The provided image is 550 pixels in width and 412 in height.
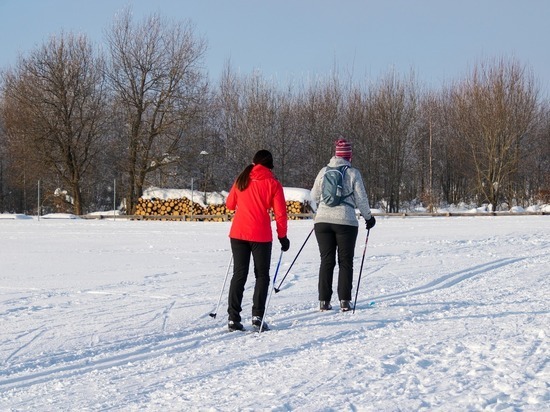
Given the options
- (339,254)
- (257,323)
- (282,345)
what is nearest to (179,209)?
(339,254)

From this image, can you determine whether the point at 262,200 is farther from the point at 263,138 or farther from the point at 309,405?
the point at 263,138

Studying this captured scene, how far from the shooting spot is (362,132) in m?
46.5

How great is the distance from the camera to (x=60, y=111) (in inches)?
1385

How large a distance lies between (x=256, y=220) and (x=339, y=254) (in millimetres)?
1226

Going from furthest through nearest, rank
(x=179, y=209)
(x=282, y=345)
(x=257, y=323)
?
1. (x=179, y=209)
2. (x=257, y=323)
3. (x=282, y=345)

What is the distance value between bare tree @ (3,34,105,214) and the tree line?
0.07 meters

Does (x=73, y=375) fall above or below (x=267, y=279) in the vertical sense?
below

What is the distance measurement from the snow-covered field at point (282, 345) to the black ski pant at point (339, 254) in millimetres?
238

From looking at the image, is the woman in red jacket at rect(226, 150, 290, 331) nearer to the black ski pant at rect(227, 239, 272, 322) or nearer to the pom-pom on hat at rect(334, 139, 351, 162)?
the black ski pant at rect(227, 239, 272, 322)

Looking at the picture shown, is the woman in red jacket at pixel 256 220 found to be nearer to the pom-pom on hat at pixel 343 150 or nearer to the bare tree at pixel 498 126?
the pom-pom on hat at pixel 343 150

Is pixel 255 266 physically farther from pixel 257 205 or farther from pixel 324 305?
pixel 324 305

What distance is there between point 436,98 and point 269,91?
13537 mm

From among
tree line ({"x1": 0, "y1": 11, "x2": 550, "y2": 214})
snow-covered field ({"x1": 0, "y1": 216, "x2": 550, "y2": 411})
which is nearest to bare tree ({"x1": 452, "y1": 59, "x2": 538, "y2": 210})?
tree line ({"x1": 0, "y1": 11, "x2": 550, "y2": 214})

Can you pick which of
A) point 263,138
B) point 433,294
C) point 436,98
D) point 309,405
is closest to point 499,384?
point 309,405
